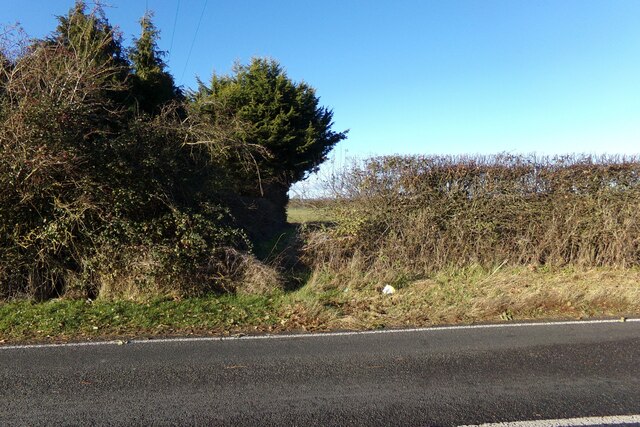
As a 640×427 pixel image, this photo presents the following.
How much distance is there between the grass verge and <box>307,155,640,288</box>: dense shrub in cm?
131

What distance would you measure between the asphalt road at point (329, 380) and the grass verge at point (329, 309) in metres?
0.75

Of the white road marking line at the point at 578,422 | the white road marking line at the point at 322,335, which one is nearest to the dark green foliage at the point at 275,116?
the white road marking line at the point at 322,335

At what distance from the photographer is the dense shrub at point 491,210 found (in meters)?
10.2

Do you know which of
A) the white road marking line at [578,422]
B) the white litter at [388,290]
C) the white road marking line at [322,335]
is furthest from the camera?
the white litter at [388,290]

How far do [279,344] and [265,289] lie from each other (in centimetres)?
275

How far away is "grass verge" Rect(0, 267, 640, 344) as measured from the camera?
21.6ft

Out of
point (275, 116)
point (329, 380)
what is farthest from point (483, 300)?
point (275, 116)

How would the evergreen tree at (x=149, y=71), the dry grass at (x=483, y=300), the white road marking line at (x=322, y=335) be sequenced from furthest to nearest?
1. the evergreen tree at (x=149, y=71)
2. the dry grass at (x=483, y=300)
3. the white road marking line at (x=322, y=335)

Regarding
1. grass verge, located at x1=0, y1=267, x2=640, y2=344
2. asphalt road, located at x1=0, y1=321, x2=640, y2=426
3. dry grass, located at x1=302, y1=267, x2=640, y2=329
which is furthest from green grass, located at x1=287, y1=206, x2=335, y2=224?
asphalt road, located at x1=0, y1=321, x2=640, y2=426

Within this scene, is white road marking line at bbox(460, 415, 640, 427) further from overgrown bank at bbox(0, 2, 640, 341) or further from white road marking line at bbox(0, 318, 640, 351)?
overgrown bank at bbox(0, 2, 640, 341)

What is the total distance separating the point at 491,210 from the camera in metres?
10.3

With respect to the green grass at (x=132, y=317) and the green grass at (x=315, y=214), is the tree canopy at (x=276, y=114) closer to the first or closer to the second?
the green grass at (x=315, y=214)

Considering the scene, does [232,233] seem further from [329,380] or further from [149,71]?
[149,71]

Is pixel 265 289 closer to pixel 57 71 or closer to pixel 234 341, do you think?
pixel 234 341
